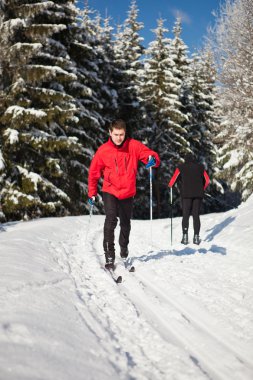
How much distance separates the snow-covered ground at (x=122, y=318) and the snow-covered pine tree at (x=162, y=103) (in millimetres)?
21724

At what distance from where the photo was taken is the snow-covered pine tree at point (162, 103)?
2752 centimetres

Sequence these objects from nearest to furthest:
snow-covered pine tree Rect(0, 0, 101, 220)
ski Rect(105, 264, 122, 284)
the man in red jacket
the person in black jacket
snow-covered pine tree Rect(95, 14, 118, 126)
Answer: ski Rect(105, 264, 122, 284) → the man in red jacket → the person in black jacket → snow-covered pine tree Rect(0, 0, 101, 220) → snow-covered pine tree Rect(95, 14, 118, 126)

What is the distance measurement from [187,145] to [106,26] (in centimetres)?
1175

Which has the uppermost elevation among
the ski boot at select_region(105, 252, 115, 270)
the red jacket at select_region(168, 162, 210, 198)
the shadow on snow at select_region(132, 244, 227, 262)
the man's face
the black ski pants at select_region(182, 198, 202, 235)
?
the man's face

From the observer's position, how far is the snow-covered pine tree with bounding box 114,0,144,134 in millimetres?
26203

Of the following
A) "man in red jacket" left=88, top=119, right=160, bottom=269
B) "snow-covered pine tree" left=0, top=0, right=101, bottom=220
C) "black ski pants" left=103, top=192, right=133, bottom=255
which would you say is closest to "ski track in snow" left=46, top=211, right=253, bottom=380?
"black ski pants" left=103, top=192, right=133, bottom=255

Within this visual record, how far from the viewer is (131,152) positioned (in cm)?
560

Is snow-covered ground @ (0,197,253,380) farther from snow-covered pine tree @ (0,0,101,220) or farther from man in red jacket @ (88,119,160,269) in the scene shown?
snow-covered pine tree @ (0,0,101,220)

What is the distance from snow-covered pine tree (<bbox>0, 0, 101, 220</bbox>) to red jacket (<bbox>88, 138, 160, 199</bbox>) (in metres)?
8.45

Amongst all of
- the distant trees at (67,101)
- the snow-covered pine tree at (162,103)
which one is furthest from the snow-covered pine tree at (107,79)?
the snow-covered pine tree at (162,103)

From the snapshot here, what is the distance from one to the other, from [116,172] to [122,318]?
2.66 metres

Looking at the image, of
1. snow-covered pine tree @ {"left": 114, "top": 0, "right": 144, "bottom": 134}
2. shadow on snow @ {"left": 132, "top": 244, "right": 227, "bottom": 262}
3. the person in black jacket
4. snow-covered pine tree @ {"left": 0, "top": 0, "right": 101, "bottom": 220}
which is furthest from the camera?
snow-covered pine tree @ {"left": 114, "top": 0, "right": 144, "bottom": 134}

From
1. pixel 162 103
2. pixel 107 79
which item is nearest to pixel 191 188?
pixel 107 79

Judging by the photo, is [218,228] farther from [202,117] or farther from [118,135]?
[202,117]
